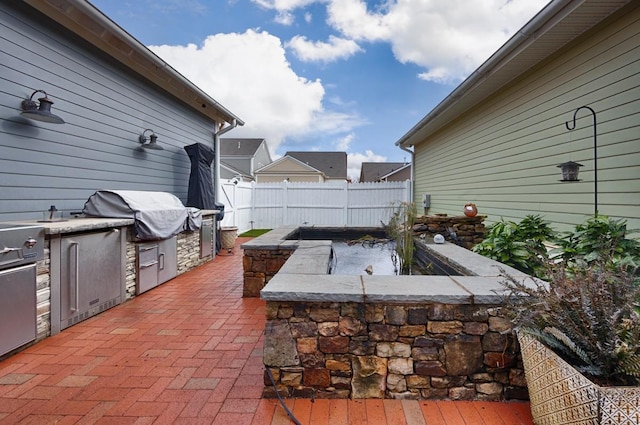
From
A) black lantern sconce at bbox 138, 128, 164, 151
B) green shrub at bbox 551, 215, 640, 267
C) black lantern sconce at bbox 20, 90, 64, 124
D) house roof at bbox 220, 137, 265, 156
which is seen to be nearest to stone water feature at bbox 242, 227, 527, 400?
green shrub at bbox 551, 215, 640, 267

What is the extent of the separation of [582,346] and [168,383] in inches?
91.4

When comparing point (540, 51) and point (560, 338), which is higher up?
point (540, 51)

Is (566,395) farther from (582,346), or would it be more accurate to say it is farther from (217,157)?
(217,157)

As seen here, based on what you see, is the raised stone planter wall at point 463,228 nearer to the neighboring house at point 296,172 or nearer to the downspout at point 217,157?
the downspout at point 217,157

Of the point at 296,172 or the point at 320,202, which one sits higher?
the point at 296,172

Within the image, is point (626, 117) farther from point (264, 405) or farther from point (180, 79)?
point (180, 79)

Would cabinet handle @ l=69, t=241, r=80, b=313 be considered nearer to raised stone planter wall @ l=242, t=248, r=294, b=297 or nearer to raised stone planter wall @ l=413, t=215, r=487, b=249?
raised stone planter wall @ l=242, t=248, r=294, b=297

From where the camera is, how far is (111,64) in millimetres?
4551

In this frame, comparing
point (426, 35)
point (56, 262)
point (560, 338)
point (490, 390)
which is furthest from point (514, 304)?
point (426, 35)

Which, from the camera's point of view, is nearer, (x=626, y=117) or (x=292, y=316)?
(x=292, y=316)

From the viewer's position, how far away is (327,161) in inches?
1021

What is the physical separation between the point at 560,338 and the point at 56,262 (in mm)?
3718

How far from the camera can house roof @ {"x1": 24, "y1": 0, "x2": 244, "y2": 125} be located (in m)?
3.42

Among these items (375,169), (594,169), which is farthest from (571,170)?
(375,169)
